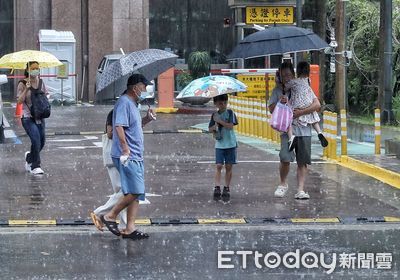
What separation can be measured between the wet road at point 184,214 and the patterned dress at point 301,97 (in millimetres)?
1104

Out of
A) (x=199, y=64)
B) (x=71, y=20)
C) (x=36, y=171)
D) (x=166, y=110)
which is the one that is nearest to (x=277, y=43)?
(x=36, y=171)

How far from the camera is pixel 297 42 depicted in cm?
1477

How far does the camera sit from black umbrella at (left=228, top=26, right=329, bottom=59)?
574 inches

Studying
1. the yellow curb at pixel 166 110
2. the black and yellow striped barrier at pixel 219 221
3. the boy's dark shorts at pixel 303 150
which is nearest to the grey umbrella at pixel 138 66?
the black and yellow striped barrier at pixel 219 221

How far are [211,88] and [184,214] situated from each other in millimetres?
1759

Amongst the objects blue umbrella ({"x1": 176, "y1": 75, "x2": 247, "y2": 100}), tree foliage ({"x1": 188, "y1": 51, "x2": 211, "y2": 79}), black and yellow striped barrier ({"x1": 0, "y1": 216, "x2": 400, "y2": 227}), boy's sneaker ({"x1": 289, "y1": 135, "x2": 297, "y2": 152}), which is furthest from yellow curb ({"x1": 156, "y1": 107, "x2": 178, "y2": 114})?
black and yellow striped barrier ({"x1": 0, "y1": 216, "x2": 400, "y2": 227})

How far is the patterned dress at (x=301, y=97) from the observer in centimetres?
1420

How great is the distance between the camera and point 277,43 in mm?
14688

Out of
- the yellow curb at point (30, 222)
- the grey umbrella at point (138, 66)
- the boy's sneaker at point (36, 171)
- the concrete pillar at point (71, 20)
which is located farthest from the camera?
the concrete pillar at point (71, 20)

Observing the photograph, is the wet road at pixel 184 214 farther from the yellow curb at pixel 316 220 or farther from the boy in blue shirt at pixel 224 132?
the boy in blue shirt at pixel 224 132

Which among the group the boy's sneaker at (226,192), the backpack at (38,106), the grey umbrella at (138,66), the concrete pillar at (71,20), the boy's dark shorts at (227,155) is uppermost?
the concrete pillar at (71,20)

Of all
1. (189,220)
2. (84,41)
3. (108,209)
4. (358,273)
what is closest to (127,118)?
(108,209)

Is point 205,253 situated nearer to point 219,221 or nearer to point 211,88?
point 219,221

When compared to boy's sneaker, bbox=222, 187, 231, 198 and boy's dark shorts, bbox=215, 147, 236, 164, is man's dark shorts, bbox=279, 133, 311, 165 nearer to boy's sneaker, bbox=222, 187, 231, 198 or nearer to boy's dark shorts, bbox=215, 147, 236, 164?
boy's dark shorts, bbox=215, 147, 236, 164
